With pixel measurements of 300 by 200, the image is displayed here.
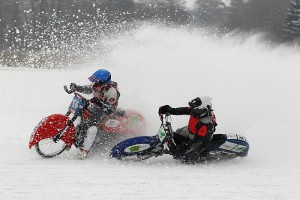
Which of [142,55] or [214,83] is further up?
[142,55]


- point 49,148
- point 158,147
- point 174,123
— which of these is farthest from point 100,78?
point 174,123

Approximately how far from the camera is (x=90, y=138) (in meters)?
8.10

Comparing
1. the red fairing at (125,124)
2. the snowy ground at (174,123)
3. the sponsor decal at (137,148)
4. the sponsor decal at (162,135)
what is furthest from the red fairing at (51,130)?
the sponsor decal at (162,135)

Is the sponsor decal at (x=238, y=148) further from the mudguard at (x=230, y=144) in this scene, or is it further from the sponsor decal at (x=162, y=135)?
the sponsor decal at (x=162, y=135)

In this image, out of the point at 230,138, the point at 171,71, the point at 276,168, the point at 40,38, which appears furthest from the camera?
the point at 40,38

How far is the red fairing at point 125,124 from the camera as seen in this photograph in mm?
8820

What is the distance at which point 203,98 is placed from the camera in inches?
312

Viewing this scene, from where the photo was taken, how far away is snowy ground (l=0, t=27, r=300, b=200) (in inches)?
238

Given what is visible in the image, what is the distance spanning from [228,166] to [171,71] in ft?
23.4

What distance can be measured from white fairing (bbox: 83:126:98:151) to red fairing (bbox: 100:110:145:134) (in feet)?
1.82

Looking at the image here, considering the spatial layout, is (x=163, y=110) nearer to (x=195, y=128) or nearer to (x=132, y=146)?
(x=195, y=128)

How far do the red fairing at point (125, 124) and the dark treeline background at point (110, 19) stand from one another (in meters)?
30.5

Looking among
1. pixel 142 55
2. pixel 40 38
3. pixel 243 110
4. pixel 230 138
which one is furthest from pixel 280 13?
pixel 230 138

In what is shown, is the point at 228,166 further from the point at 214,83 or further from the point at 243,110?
the point at 214,83
